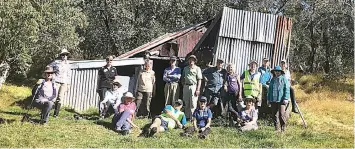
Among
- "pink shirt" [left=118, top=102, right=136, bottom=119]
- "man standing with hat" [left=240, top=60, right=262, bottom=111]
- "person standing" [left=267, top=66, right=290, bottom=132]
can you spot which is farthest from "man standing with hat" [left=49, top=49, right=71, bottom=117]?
"person standing" [left=267, top=66, right=290, bottom=132]

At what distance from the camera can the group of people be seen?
990 cm

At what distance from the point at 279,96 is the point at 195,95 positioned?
7.49ft

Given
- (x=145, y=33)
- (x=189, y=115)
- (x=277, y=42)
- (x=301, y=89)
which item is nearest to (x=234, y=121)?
(x=189, y=115)

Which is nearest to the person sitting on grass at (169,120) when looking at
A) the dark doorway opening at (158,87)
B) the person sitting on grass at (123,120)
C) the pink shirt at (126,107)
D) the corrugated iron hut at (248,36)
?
the person sitting on grass at (123,120)

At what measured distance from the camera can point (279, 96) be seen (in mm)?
9961

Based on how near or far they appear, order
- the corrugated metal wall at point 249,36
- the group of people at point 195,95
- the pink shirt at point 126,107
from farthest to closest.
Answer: the corrugated metal wall at point 249,36 → the pink shirt at point 126,107 → the group of people at point 195,95

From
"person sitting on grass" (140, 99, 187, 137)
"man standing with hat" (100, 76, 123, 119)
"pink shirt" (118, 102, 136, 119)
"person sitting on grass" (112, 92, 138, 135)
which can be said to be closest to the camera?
"person sitting on grass" (140, 99, 187, 137)

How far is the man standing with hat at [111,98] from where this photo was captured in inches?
458

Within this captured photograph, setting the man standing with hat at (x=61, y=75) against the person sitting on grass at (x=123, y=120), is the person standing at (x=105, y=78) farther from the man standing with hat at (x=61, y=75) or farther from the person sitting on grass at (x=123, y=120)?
the person sitting on grass at (x=123, y=120)

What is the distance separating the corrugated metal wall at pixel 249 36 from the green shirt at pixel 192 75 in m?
2.95

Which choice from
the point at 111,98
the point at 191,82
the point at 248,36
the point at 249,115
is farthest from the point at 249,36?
the point at 111,98

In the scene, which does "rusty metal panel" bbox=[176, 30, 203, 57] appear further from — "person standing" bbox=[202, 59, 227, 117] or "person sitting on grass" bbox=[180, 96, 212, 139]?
"person sitting on grass" bbox=[180, 96, 212, 139]

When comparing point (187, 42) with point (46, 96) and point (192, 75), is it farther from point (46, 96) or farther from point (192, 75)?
point (46, 96)

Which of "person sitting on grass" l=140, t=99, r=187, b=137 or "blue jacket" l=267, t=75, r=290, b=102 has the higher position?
"blue jacket" l=267, t=75, r=290, b=102
